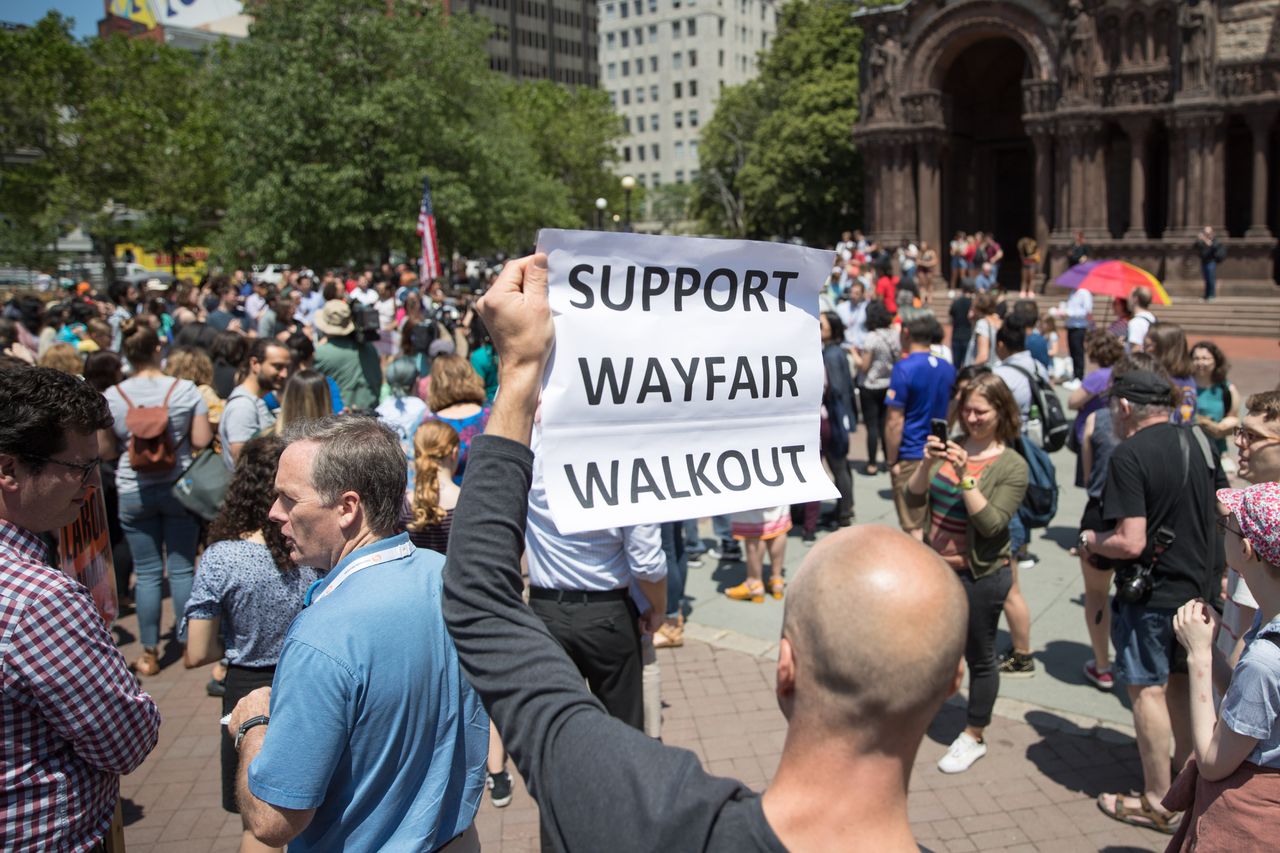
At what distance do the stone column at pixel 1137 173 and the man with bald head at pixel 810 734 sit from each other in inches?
1178

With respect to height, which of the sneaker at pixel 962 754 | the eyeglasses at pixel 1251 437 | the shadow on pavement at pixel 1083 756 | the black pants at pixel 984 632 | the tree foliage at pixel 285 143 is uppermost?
the tree foliage at pixel 285 143

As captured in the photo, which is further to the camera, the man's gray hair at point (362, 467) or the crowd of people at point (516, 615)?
the man's gray hair at point (362, 467)

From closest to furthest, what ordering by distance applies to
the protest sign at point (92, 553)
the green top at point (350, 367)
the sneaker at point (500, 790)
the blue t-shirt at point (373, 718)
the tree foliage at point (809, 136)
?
the blue t-shirt at point (373, 718) < the protest sign at point (92, 553) < the sneaker at point (500, 790) < the green top at point (350, 367) < the tree foliage at point (809, 136)

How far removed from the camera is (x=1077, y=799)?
5.07m

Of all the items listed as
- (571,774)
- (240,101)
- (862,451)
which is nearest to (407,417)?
(571,774)

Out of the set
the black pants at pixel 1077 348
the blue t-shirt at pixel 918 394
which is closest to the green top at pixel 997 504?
the blue t-shirt at pixel 918 394

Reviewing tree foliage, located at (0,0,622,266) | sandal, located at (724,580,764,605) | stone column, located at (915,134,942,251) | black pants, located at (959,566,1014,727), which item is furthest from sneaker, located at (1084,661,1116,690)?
stone column, located at (915,134,942,251)

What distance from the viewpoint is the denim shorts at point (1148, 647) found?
4.64 m

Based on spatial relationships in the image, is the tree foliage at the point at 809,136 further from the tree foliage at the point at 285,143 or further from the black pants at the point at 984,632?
the black pants at the point at 984,632

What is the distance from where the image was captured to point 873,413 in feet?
36.5

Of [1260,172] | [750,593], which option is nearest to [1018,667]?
[750,593]

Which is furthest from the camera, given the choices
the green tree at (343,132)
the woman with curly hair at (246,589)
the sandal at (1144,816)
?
the green tree at (343,132)

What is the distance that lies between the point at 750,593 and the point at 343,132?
973 inches

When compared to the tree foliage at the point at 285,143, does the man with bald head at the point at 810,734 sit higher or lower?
lower
